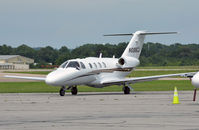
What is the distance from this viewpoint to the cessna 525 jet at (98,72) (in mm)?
34375

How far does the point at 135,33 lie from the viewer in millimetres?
41094

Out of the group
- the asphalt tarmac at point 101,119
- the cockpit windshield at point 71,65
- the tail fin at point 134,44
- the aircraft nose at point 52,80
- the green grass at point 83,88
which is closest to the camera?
the asphalt tarmac at point 101,119

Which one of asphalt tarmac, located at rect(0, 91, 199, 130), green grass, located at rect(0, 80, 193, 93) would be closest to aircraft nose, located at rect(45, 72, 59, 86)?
green grass, located at rect(0, 80, 193, 93)

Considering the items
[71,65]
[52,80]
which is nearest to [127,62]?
[71,65]

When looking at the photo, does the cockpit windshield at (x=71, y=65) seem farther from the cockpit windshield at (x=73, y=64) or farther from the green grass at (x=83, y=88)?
the green grass at (x=83, y=88)

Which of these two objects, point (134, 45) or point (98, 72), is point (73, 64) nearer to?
point (98, 72)

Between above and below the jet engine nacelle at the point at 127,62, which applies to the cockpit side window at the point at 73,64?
below

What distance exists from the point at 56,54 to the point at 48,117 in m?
160

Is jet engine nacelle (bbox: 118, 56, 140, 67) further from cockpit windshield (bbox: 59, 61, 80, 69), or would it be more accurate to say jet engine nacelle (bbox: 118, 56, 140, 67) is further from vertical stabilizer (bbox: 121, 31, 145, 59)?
cockpit windshield (bbox: 59, 61, 80, 69)

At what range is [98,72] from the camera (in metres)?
37.5

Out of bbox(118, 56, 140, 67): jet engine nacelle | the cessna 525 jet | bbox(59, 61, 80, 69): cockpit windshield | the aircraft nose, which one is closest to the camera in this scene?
the aircraft nose

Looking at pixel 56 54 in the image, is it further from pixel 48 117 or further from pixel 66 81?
pixel 48 117

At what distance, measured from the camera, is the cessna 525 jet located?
34.4 meters

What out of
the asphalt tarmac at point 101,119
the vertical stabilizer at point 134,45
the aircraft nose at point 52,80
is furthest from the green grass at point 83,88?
the asphalt tarmac at point 101,119
